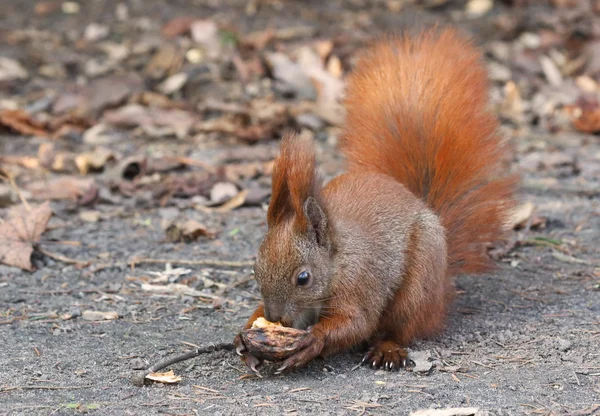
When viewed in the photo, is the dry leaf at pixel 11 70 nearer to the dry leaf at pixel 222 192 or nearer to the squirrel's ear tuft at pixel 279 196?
the dry leaf at pixel 222 192

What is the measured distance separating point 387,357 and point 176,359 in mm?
718

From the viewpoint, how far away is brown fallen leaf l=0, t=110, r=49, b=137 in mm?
5447

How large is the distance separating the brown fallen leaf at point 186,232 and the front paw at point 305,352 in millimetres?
1391

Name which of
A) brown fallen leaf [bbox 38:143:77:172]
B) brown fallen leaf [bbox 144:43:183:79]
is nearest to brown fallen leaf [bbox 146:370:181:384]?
brown fallen leaf [bbox 38:143:77:172]

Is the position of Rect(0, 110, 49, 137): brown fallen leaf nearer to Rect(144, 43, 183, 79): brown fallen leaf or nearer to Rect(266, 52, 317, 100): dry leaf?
Rect(144, 43, 183, 79): brown fallen leaf

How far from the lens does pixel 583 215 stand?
4.39m

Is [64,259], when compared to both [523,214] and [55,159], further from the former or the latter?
[523,214]

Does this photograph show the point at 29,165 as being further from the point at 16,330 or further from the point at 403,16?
the point at 403,16

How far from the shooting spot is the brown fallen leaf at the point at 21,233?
3.55 metres

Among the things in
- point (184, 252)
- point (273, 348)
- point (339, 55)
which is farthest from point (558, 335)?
point (339, 55)

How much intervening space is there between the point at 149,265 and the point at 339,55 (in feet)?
11.3

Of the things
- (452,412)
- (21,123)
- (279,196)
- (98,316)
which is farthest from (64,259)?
(21,123)

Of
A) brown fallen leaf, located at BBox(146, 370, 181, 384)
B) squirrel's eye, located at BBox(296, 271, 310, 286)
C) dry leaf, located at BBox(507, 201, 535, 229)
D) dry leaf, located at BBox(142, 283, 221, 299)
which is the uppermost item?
squirrel's eye, located at BBox(296, 271, 310, 286)

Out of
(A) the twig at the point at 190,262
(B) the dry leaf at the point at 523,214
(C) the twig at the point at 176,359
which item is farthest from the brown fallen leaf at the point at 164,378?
(B) the dry leaf at the point at 523,214
